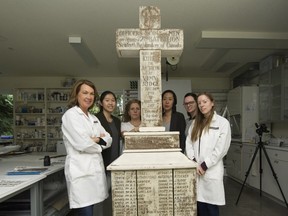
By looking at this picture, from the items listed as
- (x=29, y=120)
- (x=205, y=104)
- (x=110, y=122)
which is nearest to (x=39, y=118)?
(x=29, y=120)

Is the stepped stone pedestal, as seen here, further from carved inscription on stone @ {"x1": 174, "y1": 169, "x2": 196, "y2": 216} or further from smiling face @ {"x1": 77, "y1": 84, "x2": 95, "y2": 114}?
smiling face @ {"x1": 77, "y1": 84, "x2": 95, "y2": 114}

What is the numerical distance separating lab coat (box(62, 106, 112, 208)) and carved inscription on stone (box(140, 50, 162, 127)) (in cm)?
45

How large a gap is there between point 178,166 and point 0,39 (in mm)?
3297

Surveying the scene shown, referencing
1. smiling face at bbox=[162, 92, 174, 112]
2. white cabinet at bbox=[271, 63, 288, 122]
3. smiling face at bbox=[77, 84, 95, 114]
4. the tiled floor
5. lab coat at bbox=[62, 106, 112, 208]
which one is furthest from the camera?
white cabinet at bbox=[271, 63, 288, 122]

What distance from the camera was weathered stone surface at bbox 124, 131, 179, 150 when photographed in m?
1.29

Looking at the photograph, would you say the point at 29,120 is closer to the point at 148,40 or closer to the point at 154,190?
the point at 148,40

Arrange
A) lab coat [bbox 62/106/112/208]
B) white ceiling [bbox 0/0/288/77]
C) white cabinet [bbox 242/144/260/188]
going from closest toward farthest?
lab coat [bbox 62/106/112/208] < white ceiling [bbox 0/0/288/77] < white cabinet [bbox 242/144/260/188]

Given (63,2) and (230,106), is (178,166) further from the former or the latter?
(230,106)

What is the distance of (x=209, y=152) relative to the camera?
66.7 inches

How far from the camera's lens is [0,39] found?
3.26 m

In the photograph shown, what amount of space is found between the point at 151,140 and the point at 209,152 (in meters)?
0.61

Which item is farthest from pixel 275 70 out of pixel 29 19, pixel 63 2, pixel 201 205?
pixel 29 19

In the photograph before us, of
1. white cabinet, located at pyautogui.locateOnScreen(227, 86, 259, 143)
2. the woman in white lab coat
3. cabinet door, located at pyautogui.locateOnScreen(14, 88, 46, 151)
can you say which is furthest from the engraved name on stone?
cabinet door, located at pyautogui.locateOnScreen(14, 88, 46, 151)

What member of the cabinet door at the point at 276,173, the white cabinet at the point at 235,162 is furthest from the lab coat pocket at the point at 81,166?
the white cabinet at the point at 235,162
